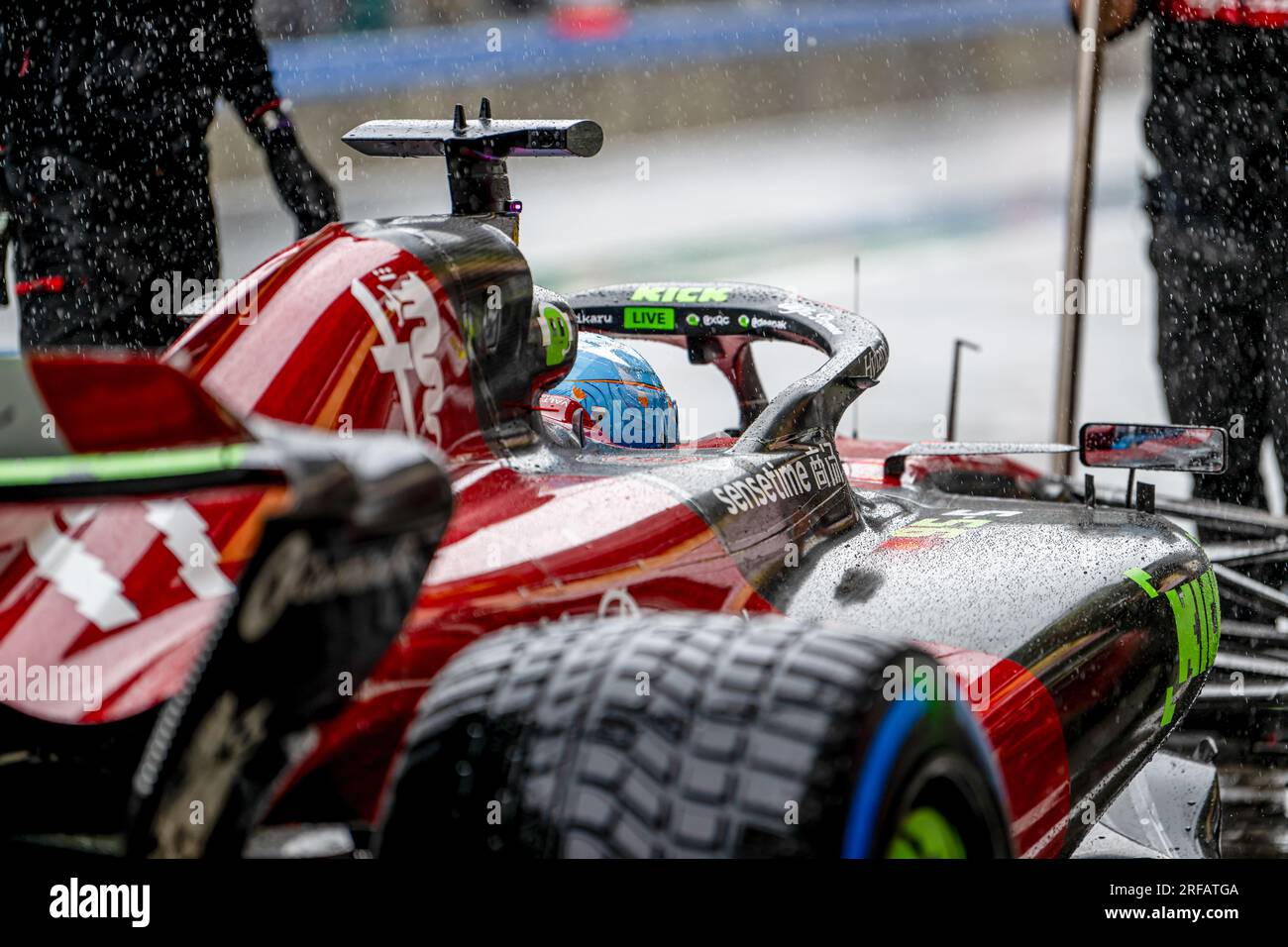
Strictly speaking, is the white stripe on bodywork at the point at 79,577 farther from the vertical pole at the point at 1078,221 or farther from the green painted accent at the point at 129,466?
the vertical pole at the point at 1078,221

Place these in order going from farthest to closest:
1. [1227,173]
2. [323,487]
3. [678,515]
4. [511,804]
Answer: [1227,173], [678,515], [511,804], [323,487]

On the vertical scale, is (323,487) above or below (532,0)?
below

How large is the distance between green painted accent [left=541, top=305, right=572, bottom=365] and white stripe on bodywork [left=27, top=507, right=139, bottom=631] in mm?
825

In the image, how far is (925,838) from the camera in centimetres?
147

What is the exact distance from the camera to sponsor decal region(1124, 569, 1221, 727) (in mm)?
2662

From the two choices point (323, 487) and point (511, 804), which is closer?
point (323, 487)

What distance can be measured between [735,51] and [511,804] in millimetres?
12880

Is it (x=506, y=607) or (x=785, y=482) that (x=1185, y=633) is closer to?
(x=785, y=482)

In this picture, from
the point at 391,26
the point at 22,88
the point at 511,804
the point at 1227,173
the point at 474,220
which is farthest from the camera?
the point at 391,26
